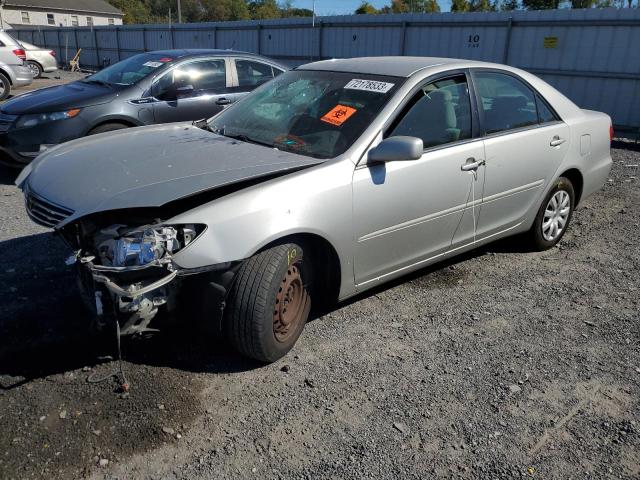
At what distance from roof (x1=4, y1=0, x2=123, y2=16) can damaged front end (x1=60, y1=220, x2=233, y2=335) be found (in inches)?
2446

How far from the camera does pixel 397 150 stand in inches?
132

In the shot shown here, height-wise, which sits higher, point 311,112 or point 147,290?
point 311,112

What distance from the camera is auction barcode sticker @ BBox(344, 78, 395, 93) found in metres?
3.82

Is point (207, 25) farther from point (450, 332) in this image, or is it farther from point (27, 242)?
point (450, 332)

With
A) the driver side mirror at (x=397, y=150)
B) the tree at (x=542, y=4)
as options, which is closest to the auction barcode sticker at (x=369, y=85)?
the driver side mirror at (x=397, y=150)

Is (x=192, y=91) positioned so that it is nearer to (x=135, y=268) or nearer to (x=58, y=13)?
(x=135, y=268)

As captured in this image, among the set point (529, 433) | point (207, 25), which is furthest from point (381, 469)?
point (207, 25)

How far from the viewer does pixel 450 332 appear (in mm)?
3746

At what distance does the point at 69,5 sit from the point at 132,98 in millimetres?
62321

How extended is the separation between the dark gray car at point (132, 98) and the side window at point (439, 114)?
3825 mm

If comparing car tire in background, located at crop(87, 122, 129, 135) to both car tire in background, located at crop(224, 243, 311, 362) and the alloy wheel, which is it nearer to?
car tire in background, located at crop(224, 243, 311, 362)

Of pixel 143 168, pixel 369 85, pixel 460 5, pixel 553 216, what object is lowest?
pixel 553 216

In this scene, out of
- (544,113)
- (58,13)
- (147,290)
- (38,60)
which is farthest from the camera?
(58,13)

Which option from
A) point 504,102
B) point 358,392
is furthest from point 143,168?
point 504,102
